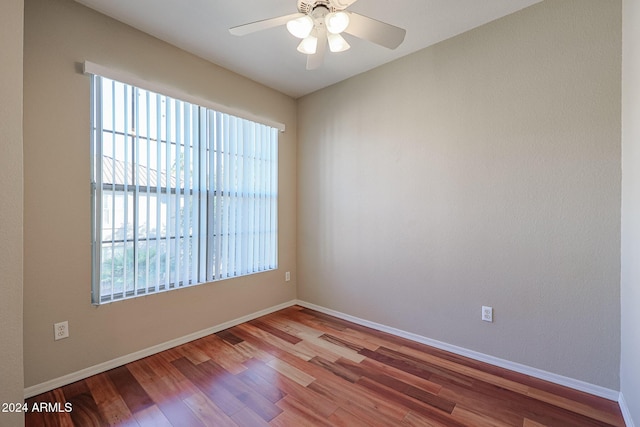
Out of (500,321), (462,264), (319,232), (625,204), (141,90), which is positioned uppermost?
(141,90)

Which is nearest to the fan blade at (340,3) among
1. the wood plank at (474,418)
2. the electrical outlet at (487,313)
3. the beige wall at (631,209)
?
the beige wall at (631,209)

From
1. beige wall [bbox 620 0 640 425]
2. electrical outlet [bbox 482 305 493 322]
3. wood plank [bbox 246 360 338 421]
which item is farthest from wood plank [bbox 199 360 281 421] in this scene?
beige wall [bbox 620 0 640 425]

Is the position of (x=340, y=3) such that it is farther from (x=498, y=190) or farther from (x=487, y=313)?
(x=487, y=313)

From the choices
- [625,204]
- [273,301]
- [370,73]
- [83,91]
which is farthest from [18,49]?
[625,204]

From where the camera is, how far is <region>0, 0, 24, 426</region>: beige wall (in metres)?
1.26

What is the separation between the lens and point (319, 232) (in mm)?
3328

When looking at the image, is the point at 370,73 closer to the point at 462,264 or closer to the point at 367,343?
the point at 462,264

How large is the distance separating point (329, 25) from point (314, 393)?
2238 mm

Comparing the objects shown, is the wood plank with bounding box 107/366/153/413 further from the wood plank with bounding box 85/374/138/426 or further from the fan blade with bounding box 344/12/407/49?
the fan blade with bounding box 344/12/407/49

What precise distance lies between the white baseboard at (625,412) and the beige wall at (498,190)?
9cm

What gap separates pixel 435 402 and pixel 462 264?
3.45 feet

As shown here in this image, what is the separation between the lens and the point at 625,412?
5.18 ft

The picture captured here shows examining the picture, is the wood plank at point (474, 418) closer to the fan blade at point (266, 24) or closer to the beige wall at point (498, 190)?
the beige wall at point (498, 190)

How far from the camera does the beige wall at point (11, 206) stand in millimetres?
1264
